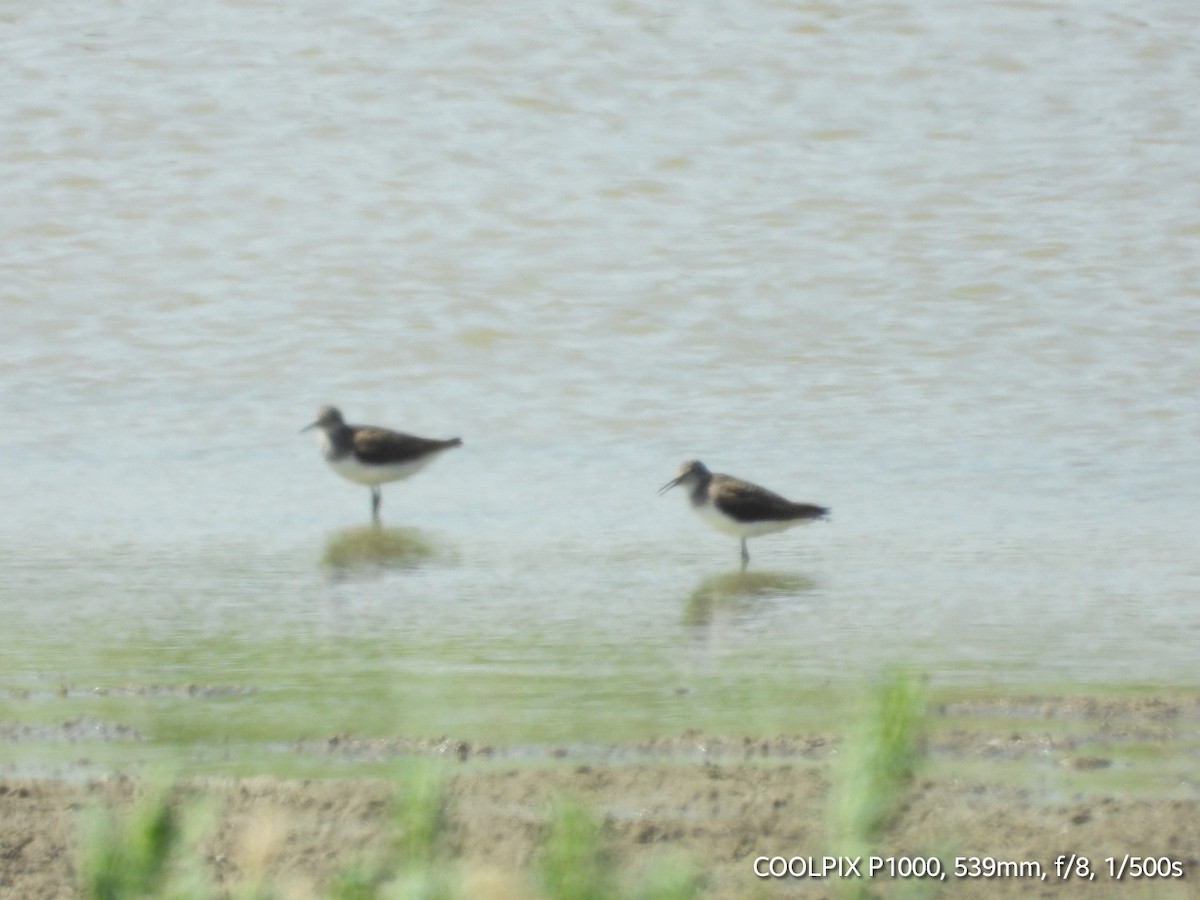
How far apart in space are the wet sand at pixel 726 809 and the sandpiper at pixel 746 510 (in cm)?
283

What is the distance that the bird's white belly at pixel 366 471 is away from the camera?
11.0 meters

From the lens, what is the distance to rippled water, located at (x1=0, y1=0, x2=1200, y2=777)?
8469 millimetres

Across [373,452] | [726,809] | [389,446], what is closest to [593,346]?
[389,446]

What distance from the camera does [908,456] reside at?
452 inches

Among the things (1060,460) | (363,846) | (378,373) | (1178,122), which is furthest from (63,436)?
(1178,122)

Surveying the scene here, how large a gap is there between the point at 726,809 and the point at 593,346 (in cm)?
765

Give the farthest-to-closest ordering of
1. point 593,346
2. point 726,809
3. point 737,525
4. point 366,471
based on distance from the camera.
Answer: point 593,346 → point 366,471 → point 737,525 → point 726,809

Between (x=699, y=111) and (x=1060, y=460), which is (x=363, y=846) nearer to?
(x=1060, y=460)

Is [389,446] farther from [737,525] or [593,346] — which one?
[593,346]

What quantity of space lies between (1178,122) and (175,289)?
25.6 feet

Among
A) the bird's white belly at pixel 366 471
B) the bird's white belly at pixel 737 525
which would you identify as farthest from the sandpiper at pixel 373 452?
the bird's white belly at pixel 737 525

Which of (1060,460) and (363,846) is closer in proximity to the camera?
(363,846)

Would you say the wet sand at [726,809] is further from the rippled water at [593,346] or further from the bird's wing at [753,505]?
the bird's wing at [753,505]

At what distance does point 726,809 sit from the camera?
616 centimetres
